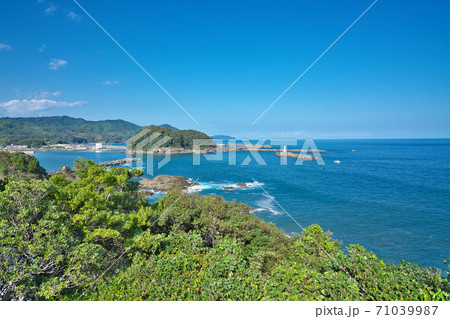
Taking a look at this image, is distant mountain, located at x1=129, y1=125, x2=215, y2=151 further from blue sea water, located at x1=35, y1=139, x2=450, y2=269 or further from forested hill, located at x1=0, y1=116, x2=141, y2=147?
blue sea water, located at x1=35, y1=139, x2=450, y2=269

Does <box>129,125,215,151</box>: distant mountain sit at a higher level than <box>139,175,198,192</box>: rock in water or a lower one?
higher

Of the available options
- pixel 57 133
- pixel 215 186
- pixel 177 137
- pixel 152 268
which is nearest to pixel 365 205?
pixel 215 186

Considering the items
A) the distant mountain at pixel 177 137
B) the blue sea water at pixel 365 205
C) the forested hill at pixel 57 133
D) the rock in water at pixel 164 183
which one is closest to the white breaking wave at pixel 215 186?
the blue sea water at pixel 365 205

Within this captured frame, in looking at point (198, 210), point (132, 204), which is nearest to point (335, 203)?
point (198, 210)

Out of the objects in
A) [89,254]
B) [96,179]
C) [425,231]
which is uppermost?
[96,179]

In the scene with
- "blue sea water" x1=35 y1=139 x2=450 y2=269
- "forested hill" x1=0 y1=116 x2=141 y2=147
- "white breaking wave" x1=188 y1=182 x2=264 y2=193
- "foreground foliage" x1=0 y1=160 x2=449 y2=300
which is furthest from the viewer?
"forested hill" x1=0 y1=116 x2=141 y2=147

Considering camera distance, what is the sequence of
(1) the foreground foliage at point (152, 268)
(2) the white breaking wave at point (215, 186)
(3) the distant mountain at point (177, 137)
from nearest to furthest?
(1) the foreground foliage at point (152, 268)
(2) the white breaking wave at point (215, 186)
(3) the distant mountain at point (177, 137)

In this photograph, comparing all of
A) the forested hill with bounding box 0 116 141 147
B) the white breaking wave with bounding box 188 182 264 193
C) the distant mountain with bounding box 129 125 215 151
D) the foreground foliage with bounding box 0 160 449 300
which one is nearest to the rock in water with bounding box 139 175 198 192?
the white breaking wave with bounding box 188 182 264 193

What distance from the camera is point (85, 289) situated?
5473 millimetres

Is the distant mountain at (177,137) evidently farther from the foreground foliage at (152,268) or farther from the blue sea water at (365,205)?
the foreground foliage at (152,268)

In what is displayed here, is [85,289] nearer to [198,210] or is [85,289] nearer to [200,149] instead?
[198,210]

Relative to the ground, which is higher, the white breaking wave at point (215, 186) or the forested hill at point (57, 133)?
the forested hill at point (57, 133)

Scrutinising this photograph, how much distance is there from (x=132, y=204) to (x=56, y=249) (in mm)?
6219

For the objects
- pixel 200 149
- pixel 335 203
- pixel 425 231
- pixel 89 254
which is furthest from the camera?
pixel 200 149
